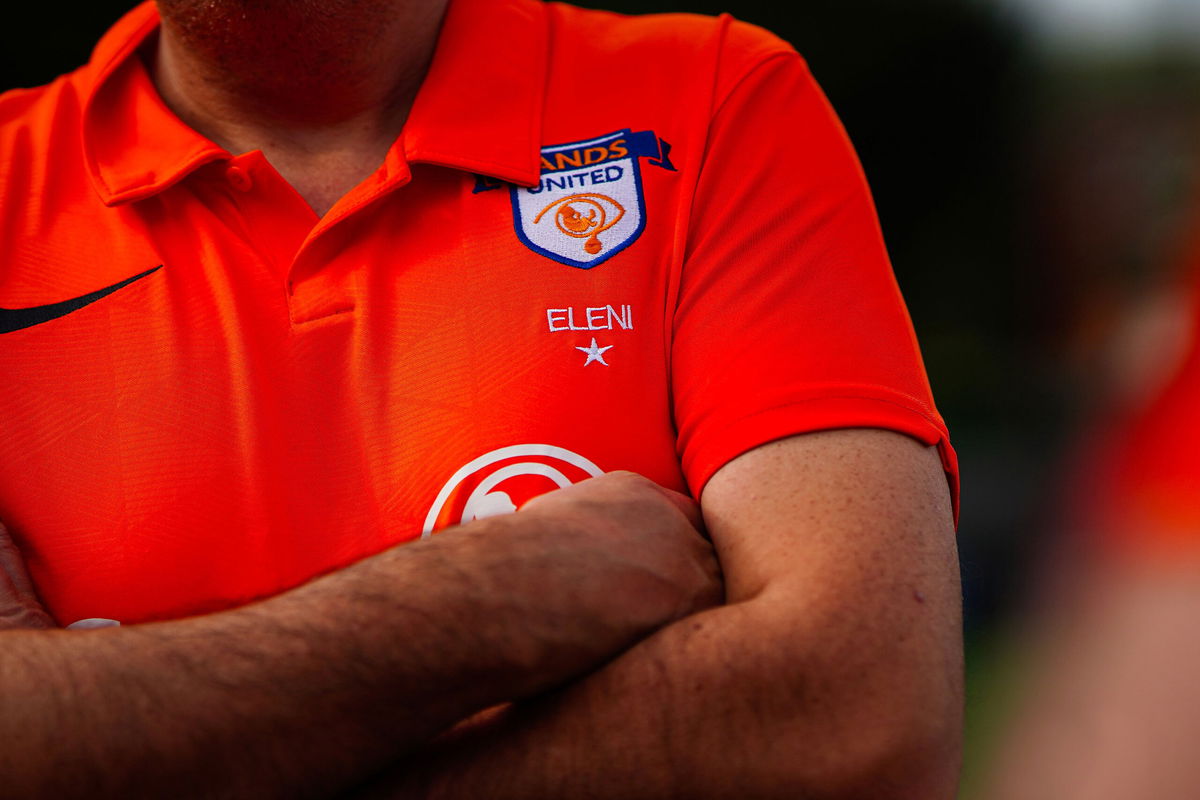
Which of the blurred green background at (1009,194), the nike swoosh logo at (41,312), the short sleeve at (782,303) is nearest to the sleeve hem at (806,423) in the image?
the short sleeve at (782,303)

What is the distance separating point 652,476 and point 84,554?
0.53 m

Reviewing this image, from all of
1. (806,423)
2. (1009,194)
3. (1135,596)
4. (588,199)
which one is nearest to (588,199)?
(588,199)

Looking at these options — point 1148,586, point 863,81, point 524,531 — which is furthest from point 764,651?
point 863,81

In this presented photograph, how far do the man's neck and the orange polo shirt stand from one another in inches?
3.9

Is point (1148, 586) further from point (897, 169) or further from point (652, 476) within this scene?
point (897, 169)

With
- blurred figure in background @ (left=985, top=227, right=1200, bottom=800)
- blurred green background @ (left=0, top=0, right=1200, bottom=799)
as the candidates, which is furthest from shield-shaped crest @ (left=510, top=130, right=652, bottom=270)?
blurred green background @ (left=0, top=0, right=1200, bottom=799)

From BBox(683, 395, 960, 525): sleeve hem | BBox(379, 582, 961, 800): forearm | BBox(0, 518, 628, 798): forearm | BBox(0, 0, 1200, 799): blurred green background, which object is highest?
BBox(683, 395, 960, 525): sleeve hem

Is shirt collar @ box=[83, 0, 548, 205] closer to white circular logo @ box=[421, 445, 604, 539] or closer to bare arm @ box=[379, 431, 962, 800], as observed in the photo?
white circular logo @ box=[421, 445, 604, 539]

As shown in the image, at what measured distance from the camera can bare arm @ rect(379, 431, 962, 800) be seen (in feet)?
2.92

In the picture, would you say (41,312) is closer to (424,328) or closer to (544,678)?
(424,328)

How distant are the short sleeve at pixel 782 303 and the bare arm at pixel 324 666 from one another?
19 cm

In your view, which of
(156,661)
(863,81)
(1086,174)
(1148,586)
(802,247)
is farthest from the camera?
(1086,174)

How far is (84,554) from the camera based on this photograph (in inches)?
43.5

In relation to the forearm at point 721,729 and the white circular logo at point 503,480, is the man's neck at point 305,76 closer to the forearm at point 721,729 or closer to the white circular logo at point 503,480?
the white circular logo at point 503,480
